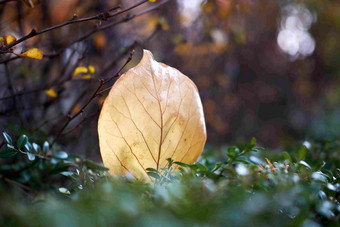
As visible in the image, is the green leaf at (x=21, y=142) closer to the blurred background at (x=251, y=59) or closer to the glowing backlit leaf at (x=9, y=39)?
the glowing backlit leaf at (x=9, y=39)

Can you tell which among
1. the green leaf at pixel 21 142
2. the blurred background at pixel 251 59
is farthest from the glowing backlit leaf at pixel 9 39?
the blurred background at pixel 251 59

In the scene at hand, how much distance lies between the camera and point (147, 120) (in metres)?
0.43

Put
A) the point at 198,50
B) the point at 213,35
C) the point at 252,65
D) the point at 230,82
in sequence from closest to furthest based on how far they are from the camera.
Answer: the point at 213,35
the point at 198,50
the point at 230,82
the point at 252,65

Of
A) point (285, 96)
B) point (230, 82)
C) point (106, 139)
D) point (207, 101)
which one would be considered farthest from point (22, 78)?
point (285, 96)

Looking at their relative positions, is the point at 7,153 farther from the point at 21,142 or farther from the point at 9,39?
the point at 9,39

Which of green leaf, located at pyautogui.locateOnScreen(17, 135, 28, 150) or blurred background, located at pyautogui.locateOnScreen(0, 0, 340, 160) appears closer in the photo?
green leaf, located at pyautogui.locateOnScreen(17, 135, 28, 150)

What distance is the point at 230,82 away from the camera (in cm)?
223

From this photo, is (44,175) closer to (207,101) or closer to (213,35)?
(213,35)

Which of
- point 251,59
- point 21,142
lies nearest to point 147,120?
point 21,142

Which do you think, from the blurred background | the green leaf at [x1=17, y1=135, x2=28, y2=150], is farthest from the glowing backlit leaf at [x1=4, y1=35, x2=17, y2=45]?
the blurred background

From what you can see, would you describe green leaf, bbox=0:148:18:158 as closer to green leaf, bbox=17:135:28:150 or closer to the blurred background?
green leaf, bbox=17:135:28:150

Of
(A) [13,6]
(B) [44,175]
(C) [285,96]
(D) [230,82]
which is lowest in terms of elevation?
(C) [285,96]

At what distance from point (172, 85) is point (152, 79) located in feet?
0.11

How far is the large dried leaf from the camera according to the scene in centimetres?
42
